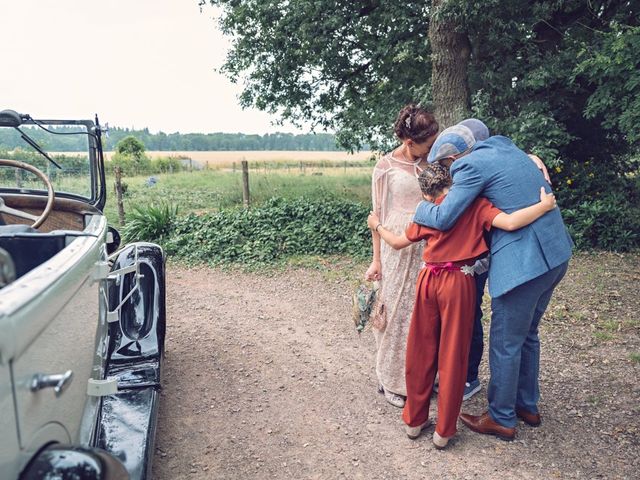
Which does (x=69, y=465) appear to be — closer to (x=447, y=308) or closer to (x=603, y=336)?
(x=447, y=308)

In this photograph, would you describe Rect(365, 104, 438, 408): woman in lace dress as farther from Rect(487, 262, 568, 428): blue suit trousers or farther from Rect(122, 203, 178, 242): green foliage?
Rect(122, 203, 178, 242): green foliage

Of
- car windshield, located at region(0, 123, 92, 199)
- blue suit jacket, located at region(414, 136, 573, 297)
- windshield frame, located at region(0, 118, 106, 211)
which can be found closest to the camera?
blue suit jacket, located at region(414, 136, 573, 297)

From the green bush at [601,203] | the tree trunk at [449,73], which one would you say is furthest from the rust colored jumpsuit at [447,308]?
the green bush at [601,203]

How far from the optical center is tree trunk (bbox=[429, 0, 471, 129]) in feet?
25.9

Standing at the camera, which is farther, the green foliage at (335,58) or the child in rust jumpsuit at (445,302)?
the green foliage at (335,58)

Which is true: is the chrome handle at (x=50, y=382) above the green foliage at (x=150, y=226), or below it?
above

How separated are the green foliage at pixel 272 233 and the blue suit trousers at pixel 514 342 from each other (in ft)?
16.0

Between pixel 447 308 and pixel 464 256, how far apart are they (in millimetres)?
296

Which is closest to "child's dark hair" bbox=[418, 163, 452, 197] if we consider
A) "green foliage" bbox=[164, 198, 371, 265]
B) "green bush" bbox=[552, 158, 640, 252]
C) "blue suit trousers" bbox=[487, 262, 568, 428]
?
"blue suit trousers" bbox=[487, 262, 568, 428]

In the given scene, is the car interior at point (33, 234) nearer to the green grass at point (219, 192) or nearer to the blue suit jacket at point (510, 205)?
the blue suit jacket at point (510, 205)

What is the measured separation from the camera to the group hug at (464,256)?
9.18 ft

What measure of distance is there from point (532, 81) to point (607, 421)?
5.70m

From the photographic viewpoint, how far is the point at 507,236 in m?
2.86

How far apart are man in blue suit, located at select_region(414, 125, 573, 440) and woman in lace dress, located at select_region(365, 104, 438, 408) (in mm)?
303
